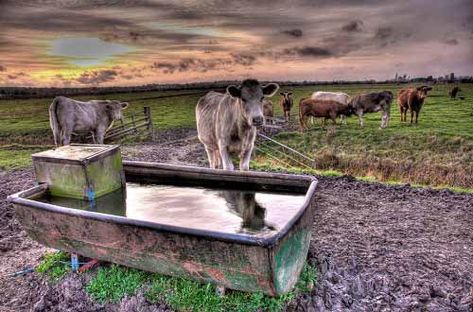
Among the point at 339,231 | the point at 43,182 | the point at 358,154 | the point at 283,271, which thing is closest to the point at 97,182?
the point at 43,182

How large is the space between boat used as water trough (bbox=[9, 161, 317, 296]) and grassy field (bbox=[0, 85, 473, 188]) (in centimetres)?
424

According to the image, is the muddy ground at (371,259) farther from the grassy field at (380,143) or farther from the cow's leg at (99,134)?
the cow's leg at (99,134)

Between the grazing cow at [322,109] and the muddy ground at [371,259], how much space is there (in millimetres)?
10993

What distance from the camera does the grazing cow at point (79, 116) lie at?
11.6 m

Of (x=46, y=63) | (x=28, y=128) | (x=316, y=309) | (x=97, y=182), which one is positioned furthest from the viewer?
(x=28, y=128)

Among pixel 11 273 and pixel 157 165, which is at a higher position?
pixel 157 165

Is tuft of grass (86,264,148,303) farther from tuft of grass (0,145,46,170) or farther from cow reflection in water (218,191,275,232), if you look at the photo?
tuft of grass (0,145,46,170)

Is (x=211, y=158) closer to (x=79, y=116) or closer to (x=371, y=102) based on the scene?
(x=79, y=116)

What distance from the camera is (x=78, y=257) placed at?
4375 millimetres

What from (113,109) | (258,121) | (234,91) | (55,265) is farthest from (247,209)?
(113,109)

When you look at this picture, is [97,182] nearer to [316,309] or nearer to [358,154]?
[316,309]

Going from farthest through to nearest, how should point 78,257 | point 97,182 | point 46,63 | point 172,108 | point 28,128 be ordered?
point 172,108
point 28,128
point 46,63
point 97,182
point 78,257

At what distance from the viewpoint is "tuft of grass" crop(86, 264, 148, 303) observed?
12.5 ft

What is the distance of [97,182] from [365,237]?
11.0 feet
